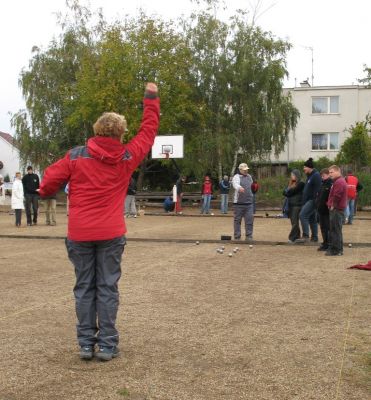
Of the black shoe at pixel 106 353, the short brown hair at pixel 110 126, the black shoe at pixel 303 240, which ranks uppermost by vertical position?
the short brown hair at pixel 110 126

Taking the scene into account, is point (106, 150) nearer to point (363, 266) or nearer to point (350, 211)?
point (363, 266)

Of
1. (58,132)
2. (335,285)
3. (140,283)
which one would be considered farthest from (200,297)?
(58,132)

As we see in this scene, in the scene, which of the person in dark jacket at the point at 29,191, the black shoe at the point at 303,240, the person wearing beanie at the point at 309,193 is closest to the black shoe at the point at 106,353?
the person wearing beanie at the point at 309,193

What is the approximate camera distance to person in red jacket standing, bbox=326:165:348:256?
11.2 metres

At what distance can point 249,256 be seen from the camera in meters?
11.3

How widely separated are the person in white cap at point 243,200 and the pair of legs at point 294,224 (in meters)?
0.92

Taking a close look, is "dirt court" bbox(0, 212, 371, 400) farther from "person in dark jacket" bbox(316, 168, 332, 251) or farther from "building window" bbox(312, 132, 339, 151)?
"building window" bbox(312, 132, 339, 151)

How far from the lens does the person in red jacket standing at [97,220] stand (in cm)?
471

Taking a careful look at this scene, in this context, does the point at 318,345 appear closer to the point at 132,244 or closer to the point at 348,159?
the point at 132,244

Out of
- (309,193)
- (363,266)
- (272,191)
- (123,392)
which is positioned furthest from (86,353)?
(272,191)

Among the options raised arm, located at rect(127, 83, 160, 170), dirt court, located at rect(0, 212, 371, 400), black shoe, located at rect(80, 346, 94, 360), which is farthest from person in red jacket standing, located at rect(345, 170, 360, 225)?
black shoe, located at rect(80, 346, 94, 360)

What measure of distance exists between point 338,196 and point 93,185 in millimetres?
7382

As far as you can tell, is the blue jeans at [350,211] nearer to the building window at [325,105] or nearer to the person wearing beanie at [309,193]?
the person wearing beanie at [309,193]

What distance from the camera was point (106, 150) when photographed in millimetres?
4719
